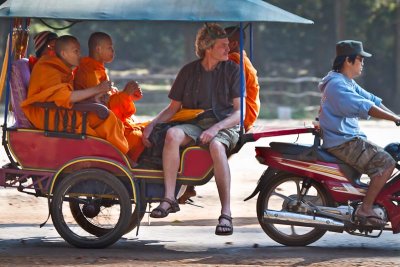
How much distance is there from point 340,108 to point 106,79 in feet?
5.81

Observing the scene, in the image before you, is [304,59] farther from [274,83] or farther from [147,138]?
[147,138]

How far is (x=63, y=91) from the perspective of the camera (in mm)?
8453

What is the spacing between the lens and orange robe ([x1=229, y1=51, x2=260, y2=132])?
8836 millimetres

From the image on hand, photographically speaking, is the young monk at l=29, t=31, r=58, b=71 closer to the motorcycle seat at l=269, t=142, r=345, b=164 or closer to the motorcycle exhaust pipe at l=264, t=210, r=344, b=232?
the motorcycle seat at l=269, t=142, r=345, b=164

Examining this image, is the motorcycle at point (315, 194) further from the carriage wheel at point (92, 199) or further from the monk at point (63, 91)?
the monk at point (63, 91)

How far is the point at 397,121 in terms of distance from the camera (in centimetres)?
820

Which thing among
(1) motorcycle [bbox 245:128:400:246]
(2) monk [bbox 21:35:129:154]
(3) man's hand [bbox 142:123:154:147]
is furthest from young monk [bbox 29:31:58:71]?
(1) motorcycle [bbox 245:128:400:246]

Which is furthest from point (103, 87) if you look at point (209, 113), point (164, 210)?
point (164, 210)

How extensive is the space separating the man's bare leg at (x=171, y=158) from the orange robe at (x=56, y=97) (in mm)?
317

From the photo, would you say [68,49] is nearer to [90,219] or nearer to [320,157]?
[90,219]

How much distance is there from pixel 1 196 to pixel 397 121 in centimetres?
515

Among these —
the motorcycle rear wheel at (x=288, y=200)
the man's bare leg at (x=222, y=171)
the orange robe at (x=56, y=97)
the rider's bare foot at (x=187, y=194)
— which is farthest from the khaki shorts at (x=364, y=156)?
the orange robe at (x=56, y=97)

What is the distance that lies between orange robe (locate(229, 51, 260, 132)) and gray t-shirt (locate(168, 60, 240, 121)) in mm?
225

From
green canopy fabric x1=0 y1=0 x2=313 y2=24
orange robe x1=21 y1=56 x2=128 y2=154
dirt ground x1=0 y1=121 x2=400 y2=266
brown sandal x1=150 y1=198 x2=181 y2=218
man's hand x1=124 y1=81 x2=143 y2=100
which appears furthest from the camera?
man's hand x1=124 y1=81 x2=143 y2=100
